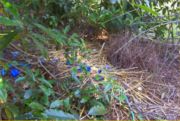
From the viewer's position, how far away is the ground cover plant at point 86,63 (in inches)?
33.2

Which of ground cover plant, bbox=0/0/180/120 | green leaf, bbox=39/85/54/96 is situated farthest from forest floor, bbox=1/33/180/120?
green leaf, bbox=39/85/54/96

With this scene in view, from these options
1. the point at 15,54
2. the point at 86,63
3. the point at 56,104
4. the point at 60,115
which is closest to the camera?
the point at 60,115

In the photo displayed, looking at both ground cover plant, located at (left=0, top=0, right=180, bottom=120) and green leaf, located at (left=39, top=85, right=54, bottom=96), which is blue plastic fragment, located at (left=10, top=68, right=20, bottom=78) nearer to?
ground cover plant, located at (left=0, top=0, right=180, bottom=120)

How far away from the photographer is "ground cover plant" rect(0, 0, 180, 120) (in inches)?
33.2

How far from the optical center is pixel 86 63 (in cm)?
136

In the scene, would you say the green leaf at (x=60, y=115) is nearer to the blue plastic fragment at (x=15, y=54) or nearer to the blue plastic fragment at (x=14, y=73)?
the blue plastic fragment at (x=14, y=73)

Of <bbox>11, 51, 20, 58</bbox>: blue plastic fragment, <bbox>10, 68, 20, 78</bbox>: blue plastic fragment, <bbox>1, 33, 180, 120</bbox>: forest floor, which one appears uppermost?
<bbox>11, 51, 20, 58</bbox>: blue plastic fragment

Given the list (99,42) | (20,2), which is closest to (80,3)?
(99,42)

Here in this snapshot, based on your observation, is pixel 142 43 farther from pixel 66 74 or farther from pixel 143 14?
pixel 66 74

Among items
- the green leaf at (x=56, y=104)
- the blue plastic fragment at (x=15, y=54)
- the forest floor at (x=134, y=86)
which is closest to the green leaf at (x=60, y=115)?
the green leaf at (x=56, y=104)

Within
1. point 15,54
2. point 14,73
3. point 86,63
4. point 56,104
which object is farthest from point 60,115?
point 86,63

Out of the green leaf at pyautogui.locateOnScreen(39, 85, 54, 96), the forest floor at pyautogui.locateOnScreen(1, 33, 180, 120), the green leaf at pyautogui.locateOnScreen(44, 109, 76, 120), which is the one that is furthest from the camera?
the forest floor at pyautogui.locateOnScreen(1, 33, 180, 120)

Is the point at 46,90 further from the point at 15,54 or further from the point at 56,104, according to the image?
the point at 15,54

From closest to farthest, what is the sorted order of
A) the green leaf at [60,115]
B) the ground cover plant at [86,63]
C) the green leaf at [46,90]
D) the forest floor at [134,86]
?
the green leaf at [60,115] → the ground cover plant at [86,63] → the green leaf at [46,90] → the forest floor at [134,86]
